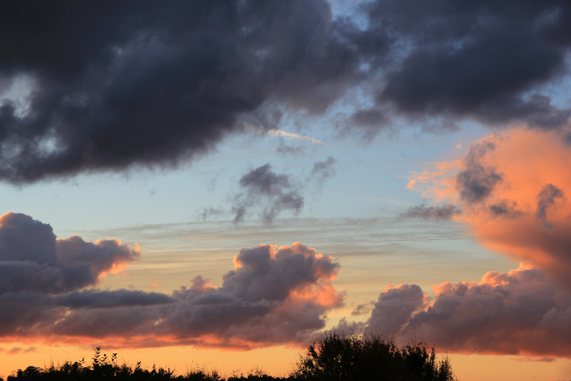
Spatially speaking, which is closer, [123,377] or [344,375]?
[123,377]

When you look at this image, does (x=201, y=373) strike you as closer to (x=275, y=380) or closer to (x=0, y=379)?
(x=275, y=380)

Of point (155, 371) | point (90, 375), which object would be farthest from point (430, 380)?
point (90, 375)

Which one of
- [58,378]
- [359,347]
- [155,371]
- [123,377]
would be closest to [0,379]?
[58,378]

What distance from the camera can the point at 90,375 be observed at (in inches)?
2319

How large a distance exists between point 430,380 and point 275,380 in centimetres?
1689

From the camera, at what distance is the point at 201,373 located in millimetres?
72188

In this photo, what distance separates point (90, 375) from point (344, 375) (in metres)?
25.0

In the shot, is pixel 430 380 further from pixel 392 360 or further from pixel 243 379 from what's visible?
pixel 243 379

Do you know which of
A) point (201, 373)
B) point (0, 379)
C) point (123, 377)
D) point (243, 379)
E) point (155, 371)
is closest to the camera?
point (0, 379)

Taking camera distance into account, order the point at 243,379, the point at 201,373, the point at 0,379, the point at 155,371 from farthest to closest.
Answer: the point at 243,379
the point at 201,373
the point at 155,371
the point at 0,379

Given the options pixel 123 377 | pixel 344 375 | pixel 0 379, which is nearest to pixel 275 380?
pixel 344 375

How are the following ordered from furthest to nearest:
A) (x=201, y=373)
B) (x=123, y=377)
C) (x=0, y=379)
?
(x=201, y=373) → (x=123, y=377) → (x=0, y=379)

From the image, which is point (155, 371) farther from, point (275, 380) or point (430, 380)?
point (430, 380)

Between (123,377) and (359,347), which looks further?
(359,347)
